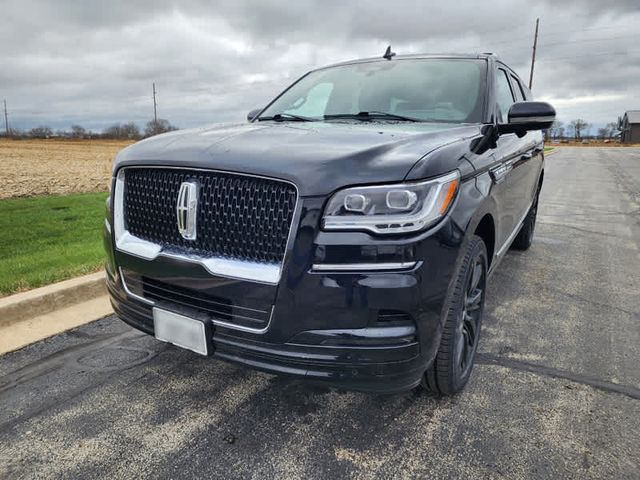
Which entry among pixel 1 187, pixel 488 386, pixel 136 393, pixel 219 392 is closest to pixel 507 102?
pixel 488 386

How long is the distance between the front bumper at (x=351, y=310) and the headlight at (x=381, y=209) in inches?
1.7

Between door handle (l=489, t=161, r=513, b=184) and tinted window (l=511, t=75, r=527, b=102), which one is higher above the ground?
tinted window (l=511, t=75, r=527, b=102)

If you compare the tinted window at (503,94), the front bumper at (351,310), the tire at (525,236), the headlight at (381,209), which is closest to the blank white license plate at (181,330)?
the front bumper at (351,310)

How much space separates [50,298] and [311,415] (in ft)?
7.71

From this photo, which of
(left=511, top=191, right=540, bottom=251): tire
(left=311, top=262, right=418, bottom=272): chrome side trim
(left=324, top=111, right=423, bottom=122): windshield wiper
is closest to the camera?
(left=311, top=262, right=418, bottom=272): chrome side trim

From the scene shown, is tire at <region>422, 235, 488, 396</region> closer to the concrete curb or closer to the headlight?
the headlight

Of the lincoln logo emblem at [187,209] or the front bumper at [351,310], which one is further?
the lincoln logo emblem at [187,209]

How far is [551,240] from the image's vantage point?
251 inches

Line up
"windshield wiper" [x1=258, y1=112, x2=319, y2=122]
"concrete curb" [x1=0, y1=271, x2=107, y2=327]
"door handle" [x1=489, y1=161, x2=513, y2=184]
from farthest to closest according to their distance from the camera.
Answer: "concrete curb" [x1=0, y1=271, x2=107, y2=327]
"windshield wiper" [x1=258, y1=112, x2=319, y2=122]
"door handle" [x1=489, y1=161, x2=513, y2=184]

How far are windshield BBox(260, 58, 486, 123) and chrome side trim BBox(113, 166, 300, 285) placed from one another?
4.65 ft

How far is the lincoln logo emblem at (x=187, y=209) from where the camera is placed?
2104mm

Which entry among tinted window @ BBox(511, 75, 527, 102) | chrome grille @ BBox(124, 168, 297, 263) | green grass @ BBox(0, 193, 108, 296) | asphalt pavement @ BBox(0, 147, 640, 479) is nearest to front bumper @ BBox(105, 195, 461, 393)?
chrome grille @ BBox(124, 168, 297, 263)

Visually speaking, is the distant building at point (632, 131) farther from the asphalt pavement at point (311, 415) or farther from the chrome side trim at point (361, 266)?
the chrome side trim at point (361, 266)

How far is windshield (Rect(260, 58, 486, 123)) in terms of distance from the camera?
124 inches
